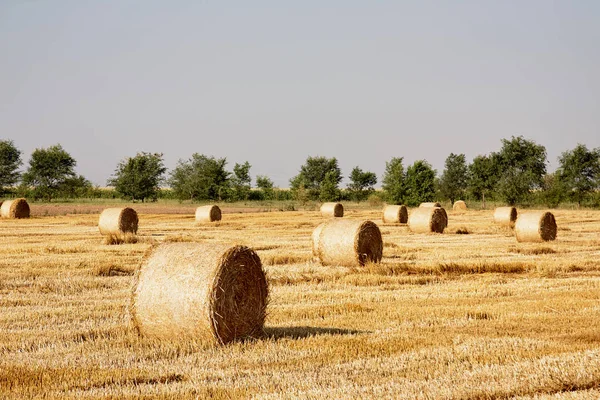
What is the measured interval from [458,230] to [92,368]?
2677 cm

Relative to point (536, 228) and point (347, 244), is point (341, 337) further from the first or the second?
point (536, 228)

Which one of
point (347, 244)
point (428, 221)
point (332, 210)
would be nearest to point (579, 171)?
point (332, 210)

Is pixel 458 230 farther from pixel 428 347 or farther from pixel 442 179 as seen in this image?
pixel 442 179

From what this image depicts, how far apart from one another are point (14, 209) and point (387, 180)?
1703 inches

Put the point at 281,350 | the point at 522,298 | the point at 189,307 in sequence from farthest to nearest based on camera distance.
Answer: the point at 522,298, the point at 189,307, the point at 281,350

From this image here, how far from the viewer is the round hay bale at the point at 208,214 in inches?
1631

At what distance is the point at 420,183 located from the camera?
76375 millimetres

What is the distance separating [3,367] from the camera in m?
8.23

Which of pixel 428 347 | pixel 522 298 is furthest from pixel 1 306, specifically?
pixel 522 298

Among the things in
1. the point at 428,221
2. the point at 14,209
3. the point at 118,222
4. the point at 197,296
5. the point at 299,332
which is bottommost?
the point at 299,332

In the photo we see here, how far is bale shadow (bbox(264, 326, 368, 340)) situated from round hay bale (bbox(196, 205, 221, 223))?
102ft

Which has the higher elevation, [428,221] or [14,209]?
[14,209]

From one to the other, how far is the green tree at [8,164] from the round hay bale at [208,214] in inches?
1944

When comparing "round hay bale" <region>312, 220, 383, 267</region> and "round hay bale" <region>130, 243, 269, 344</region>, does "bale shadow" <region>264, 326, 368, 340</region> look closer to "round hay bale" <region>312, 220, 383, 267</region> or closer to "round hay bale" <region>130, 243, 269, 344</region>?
"round hay bale" <region>130, 243, 269, 344</region>
